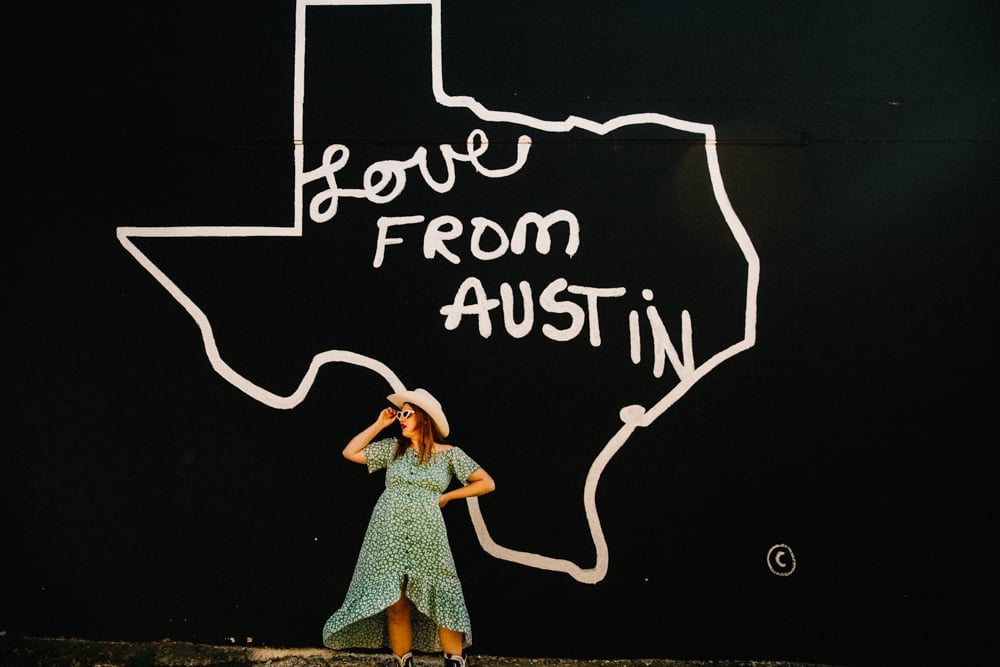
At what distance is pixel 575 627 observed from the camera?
406 centimetres

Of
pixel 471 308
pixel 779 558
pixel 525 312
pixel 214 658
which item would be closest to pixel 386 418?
pixel 471 308

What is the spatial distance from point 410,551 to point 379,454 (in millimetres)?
469

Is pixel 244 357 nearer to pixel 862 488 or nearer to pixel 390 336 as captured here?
pixel 390 336

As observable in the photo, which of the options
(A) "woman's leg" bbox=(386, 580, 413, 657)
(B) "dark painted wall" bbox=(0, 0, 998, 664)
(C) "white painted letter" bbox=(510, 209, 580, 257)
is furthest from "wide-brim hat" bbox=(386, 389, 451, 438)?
(C) "white painted letter" bbox=(510, 209, 580, 257)

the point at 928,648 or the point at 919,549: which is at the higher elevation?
the point at 919,549

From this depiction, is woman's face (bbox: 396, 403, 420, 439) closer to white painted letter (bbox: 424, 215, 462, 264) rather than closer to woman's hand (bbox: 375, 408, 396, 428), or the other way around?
woman's hand (bbox: 375, 408, 396, 428)

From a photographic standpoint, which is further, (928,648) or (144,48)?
(144,48)

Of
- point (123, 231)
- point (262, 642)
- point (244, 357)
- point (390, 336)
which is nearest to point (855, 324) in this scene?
point (390, 336)

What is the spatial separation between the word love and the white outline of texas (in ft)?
0.33

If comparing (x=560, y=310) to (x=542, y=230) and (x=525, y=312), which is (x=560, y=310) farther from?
(x=542, y=230)

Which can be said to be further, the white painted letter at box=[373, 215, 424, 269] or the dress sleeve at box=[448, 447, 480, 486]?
the white painted letter at box=[373, 215, 424, 269]

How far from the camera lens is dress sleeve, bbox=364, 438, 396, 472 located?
3.66 m

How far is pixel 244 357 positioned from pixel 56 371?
1.01m

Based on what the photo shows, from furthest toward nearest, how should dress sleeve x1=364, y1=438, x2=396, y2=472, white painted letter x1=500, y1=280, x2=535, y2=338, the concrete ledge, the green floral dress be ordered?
white painted letter x1=500, y1=280, x2=535, y2=338 < the concrete ledge < dress sleeve x1=364, y1=438, x2=396, y2=472 < the green floral dress
